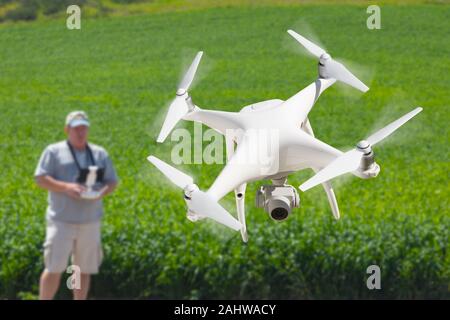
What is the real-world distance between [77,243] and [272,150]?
4507 mm

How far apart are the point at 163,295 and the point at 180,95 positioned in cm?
995

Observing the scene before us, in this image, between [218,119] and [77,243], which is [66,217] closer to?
[77,243]

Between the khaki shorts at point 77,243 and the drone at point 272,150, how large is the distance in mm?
3917

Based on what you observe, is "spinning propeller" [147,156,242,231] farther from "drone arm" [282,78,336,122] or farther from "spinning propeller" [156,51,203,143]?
"drone arm" [282,78,336,122]

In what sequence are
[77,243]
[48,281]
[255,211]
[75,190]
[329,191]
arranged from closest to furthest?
1. [329,191]
2. [75,190]
3. [77,243]
4. [48,281]
5. [255,211]

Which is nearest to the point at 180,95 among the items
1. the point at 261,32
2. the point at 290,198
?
the point at 290,198

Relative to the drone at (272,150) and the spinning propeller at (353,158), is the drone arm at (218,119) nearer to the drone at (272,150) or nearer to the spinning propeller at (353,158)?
the drone at (272,150)

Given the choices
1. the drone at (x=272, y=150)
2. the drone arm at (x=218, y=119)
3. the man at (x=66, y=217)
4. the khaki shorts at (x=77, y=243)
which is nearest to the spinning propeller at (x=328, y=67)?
the drone at (x=272, y=150)

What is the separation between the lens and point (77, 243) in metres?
5.74

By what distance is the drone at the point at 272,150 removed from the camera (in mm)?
1356

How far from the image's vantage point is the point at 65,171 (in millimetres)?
4820

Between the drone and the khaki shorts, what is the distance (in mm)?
3917

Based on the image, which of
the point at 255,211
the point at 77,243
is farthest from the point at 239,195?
the point at 255,211

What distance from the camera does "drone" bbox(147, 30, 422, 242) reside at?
4.45ft
